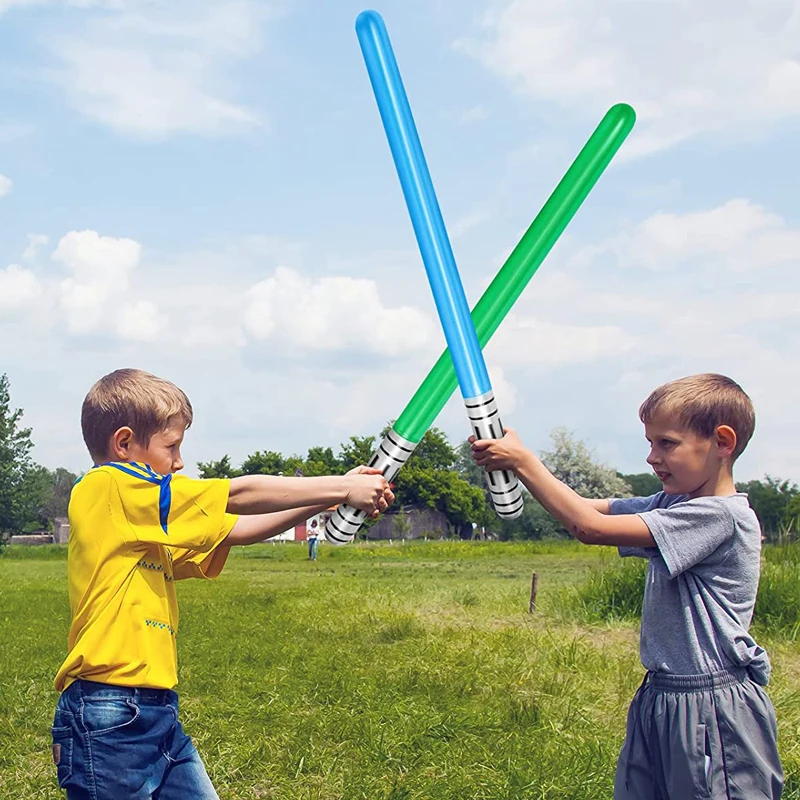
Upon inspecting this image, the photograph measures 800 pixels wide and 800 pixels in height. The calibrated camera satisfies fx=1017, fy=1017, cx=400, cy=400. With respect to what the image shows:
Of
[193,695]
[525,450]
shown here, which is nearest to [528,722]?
[193,695]

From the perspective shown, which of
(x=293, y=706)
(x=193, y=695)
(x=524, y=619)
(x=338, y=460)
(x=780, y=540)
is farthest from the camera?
(x=338, y=460)

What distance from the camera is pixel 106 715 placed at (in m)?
2.61

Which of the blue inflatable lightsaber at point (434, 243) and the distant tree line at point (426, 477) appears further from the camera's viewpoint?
the distant tree line at point (426, 477)

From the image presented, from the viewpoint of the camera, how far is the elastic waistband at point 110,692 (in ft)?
8.63

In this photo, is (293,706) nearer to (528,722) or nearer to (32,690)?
(528,722)

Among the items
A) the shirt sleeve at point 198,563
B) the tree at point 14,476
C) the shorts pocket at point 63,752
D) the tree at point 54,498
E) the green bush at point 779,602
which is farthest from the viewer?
A: the tree at point 54,498

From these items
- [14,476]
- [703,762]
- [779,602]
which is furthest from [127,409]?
[14,476]

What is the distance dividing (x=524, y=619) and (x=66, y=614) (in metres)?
5.35

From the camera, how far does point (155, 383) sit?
283cm

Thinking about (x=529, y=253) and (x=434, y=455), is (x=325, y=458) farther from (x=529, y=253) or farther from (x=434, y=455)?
(x=529, y=253)

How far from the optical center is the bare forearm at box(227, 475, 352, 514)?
273 cm

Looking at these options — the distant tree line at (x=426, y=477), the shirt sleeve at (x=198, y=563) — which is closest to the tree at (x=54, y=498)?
the distant tree line at (x=426, y=477)

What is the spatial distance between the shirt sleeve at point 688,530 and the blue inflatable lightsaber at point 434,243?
1.31ft

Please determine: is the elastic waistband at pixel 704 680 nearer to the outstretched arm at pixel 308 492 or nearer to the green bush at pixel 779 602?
the outstretched arm at pixel 308 492
